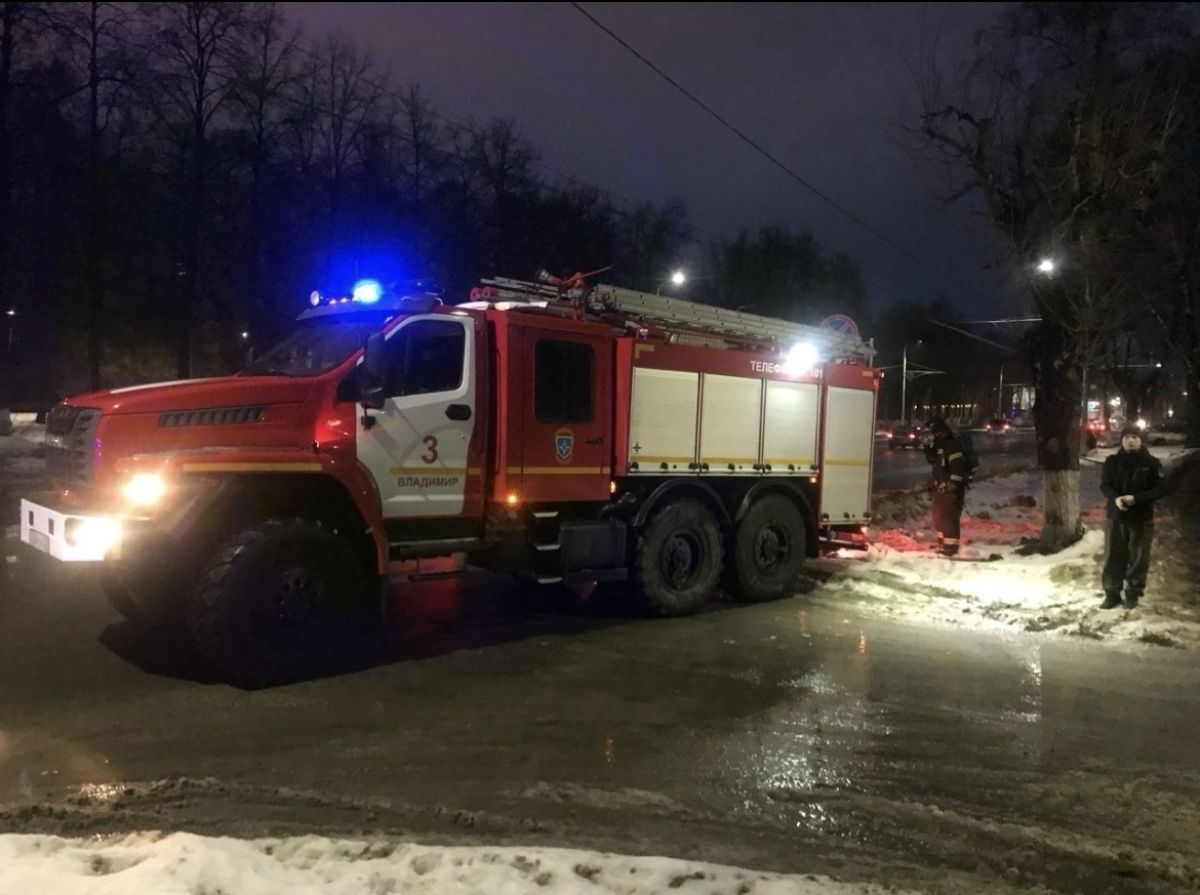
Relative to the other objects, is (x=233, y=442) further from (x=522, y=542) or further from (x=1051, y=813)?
(x=1051, y=813)

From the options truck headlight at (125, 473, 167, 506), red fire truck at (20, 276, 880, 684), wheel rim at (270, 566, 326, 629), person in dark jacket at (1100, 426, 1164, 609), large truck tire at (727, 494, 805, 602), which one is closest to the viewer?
truck headlight at (125, 473, 167, 506)

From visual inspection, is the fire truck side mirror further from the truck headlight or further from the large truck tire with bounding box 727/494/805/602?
the large truck tire with bounding box 727/494/805/602

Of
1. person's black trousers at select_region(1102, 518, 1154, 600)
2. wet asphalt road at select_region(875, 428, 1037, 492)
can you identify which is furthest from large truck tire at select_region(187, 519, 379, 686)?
wet asphalt road at select_region(875, 428, 1037, 492)

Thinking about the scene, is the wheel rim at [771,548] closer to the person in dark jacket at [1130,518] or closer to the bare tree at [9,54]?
the person in dark jacket at [1130,518]

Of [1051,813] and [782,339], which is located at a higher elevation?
[782,339]

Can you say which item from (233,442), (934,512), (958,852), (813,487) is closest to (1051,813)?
(958,852)

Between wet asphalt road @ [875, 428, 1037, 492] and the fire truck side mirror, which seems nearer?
the fire truck side mirror

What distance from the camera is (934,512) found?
538 inches

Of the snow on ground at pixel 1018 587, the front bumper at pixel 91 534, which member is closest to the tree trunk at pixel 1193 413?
the snow on ground at pixel 1018 587

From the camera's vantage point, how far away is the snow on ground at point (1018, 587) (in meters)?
9.39

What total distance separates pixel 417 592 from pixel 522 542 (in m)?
2.35

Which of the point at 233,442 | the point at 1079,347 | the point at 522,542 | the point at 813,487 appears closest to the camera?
the point at 233,442

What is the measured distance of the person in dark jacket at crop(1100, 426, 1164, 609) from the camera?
965 cm

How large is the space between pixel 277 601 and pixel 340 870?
3.18 meters
